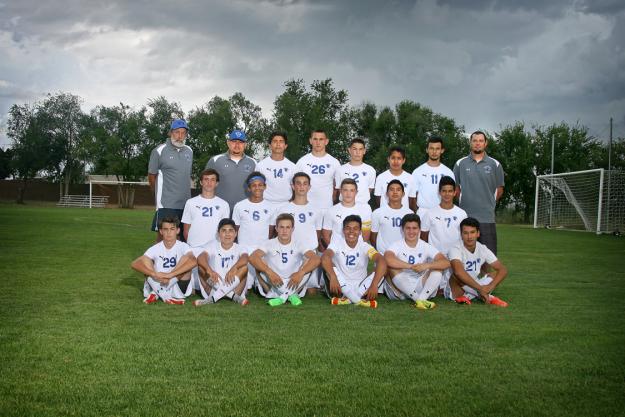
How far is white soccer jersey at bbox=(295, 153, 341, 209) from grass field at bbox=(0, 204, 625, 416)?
4.99ft

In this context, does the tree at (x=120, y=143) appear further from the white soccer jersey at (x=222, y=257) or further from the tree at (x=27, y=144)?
the white soccer jersey at (x=222, y=257)

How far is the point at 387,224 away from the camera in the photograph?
7.20 metres

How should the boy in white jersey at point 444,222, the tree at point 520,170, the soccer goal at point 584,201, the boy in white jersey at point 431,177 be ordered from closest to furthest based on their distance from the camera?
the boy in white jersey at point 444,222 → the boy in white jersey at point 431,177 → the soccer goal at point 584,201 → the tree at point 520,170

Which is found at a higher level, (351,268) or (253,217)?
(253,217)

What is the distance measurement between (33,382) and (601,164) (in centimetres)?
4230

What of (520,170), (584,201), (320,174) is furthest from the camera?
(520,170)

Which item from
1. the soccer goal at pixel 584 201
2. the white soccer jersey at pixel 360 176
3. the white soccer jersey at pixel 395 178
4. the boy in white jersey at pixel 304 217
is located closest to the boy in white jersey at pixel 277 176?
the boy in white jersey at pixel 304 217

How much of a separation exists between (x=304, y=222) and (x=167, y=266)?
1778 millimetres

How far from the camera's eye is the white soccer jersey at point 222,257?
6559 mm

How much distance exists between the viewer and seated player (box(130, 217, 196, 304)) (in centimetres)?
620

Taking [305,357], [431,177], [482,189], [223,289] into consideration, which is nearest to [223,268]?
[223,289]

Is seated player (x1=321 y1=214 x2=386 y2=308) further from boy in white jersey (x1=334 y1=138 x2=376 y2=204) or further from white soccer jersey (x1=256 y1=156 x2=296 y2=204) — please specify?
white soccer jersey (x1=256 y1=156 x2=296 y2=204)

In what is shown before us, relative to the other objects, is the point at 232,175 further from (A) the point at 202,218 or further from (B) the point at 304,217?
(B) the point at 304,217

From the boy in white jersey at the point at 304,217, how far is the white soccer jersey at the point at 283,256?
17 centimetres
